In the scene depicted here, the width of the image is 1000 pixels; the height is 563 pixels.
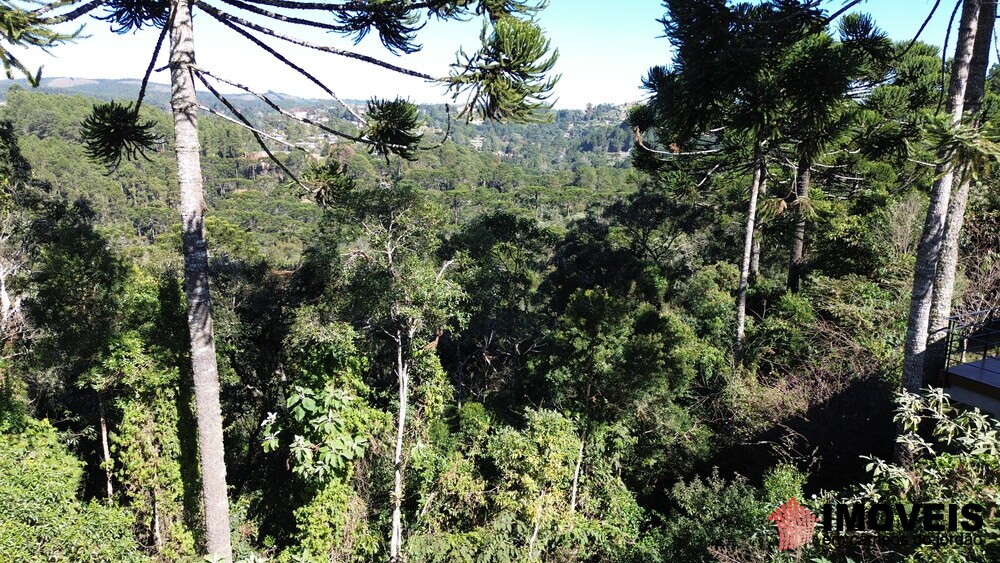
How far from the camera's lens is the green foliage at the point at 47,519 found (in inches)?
A: 193

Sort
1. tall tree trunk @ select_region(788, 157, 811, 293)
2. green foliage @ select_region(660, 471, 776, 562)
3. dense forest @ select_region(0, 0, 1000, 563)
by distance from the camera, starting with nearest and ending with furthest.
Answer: dense forest @ select_region(0, 0, 1000, 563) < green foliage @ select_region(660, 471, 776, 562) < tall tree trunk @ select_region(788, 157, 811, 293)

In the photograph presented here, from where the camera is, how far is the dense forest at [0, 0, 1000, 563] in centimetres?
470

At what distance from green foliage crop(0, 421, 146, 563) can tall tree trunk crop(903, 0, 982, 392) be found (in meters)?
8.88

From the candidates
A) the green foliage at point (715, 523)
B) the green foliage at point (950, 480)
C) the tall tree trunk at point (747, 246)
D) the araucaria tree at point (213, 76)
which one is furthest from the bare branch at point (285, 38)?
the tall tree trunk at point (747, 246)

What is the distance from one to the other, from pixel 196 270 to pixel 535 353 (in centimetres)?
1188

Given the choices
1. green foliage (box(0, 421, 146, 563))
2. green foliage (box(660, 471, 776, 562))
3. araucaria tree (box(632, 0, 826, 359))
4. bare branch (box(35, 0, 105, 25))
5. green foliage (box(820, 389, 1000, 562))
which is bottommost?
green foliage (box(660, 471, 776, 562))

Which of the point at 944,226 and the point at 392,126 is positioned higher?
the point at 392,126

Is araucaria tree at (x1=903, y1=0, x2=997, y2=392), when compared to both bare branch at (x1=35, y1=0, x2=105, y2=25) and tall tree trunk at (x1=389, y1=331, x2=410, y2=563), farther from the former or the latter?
bare branch at (x1=35, y1=0, x2=105, y2=25)

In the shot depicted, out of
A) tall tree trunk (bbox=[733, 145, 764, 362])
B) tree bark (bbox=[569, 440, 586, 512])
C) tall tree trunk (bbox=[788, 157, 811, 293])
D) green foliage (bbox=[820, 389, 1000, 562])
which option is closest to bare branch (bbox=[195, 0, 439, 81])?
green foliage (bbox=[820, 389, 1000, 562])

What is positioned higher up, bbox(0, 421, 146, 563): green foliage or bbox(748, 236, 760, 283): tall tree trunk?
bbox(748, 236, 760, 283): tall tree trunk

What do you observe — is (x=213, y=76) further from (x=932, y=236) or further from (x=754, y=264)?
(x=754, y=264)

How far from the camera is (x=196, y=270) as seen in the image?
3902 millimetres

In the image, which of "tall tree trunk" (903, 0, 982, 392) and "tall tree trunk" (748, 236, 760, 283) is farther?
"tall tree trunk" (748, 236, 760, 283)

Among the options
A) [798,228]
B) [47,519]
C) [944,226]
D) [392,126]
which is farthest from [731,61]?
[47,519]
